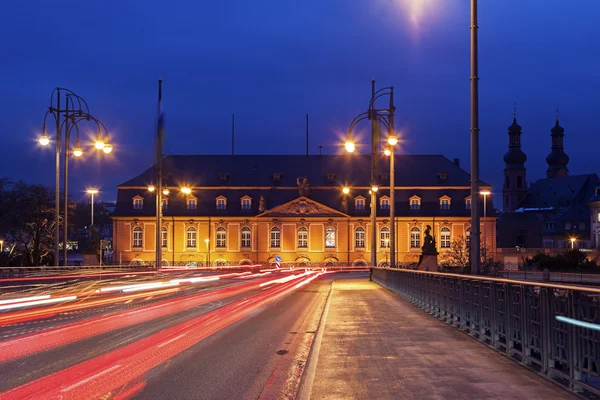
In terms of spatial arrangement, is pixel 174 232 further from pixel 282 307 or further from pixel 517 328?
pixel 517 328

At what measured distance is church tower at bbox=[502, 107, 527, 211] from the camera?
554 feet

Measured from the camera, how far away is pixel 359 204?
354 feet

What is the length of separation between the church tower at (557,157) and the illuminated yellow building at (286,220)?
77.0m

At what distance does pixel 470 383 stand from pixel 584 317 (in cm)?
190

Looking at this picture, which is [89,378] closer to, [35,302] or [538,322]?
[538,322]

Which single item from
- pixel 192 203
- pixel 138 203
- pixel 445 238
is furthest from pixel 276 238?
pixel 445 238

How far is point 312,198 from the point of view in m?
107

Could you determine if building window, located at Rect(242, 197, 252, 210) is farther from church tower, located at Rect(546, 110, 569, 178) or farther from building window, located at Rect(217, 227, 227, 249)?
church tower, located at Rect(546, 110, 569, 178)

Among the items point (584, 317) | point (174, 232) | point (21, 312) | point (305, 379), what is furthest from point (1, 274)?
point (174, 232)

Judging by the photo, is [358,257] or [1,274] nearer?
[1,274]

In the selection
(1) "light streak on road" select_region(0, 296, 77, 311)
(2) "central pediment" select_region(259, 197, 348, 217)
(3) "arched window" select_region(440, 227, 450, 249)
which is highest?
(2) "central pediment" select_region(259, 197, 348, 217)

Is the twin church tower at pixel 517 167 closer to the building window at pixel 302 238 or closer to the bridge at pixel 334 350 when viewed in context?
the building window at pixel 302 238

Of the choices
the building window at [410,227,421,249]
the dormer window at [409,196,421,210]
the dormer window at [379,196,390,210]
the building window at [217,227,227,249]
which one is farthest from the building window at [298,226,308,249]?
the dormer window at [409,196,421,210]

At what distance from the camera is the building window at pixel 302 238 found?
10594cm
